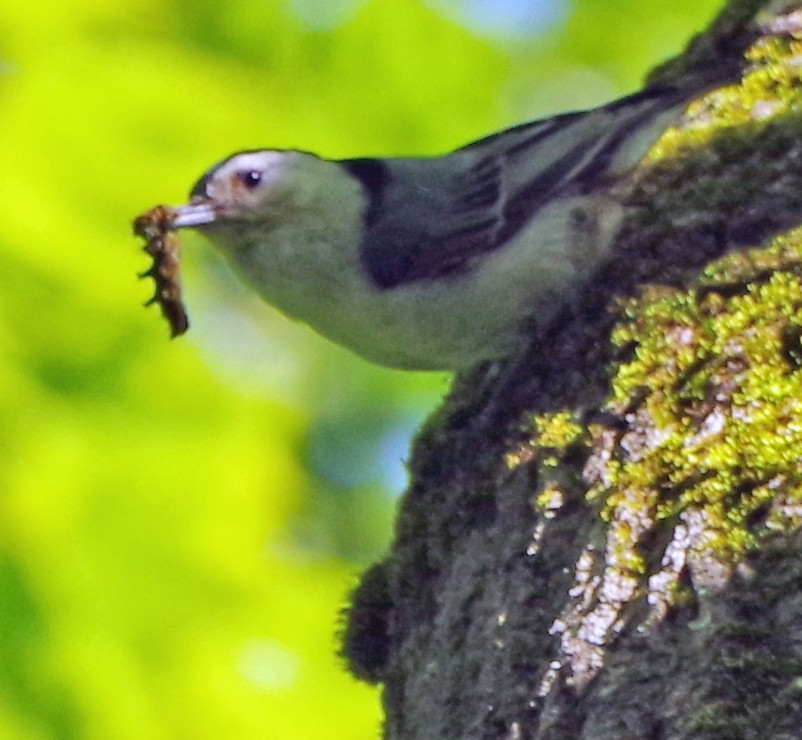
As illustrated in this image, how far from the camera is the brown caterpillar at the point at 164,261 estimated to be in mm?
2607

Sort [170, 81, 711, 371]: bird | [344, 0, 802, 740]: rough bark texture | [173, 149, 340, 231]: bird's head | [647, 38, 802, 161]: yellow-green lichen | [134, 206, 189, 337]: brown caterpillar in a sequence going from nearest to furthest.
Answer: [344, 0, 802, 740]: rough bark texture
[647, 38, 802, 161]: yellow-green lichen
[170, 81, 711, 371]: bird
[134, 206, 189, 337]: brown caterpillar
[173, 149, 340, 231]: bird's head

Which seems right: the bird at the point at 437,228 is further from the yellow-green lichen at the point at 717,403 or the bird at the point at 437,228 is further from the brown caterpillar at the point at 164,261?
the yellow-green lichen at the point at 717,403

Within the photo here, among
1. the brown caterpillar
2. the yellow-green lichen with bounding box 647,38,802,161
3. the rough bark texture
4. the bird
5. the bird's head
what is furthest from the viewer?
the bird's head

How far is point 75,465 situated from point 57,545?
0.18 meters

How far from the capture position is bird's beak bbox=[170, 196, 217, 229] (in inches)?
106

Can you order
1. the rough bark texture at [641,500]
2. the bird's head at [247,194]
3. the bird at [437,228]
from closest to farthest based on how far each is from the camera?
the rough bark texture at [641,500] → the bird at [437,228] → the bird's head at [247,194]

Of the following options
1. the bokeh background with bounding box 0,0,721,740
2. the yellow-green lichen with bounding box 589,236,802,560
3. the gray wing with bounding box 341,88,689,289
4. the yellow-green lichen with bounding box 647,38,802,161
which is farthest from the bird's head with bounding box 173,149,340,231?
the yellow-green lichen with bounding box 589,236,802,560

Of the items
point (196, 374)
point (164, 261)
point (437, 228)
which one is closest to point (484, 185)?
point (437, 228)

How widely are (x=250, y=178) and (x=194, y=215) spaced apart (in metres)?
0.14

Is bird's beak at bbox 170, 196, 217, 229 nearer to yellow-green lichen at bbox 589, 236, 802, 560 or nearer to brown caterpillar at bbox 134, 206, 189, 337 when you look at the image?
brown caterpillar at bbox 134, 206, 189, 337

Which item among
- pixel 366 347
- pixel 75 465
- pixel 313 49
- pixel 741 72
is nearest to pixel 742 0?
pixel 741 72

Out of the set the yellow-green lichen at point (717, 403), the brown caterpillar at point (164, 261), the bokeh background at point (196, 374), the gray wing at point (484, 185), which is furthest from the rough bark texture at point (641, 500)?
the brown caterpillar at point (164, 261)

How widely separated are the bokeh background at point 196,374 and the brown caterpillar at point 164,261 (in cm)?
24

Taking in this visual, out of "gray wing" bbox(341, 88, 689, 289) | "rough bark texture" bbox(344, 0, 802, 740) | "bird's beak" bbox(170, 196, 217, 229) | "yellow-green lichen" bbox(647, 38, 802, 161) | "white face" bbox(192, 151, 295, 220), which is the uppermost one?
"white face" bbox(192, 151, 295, 220)
